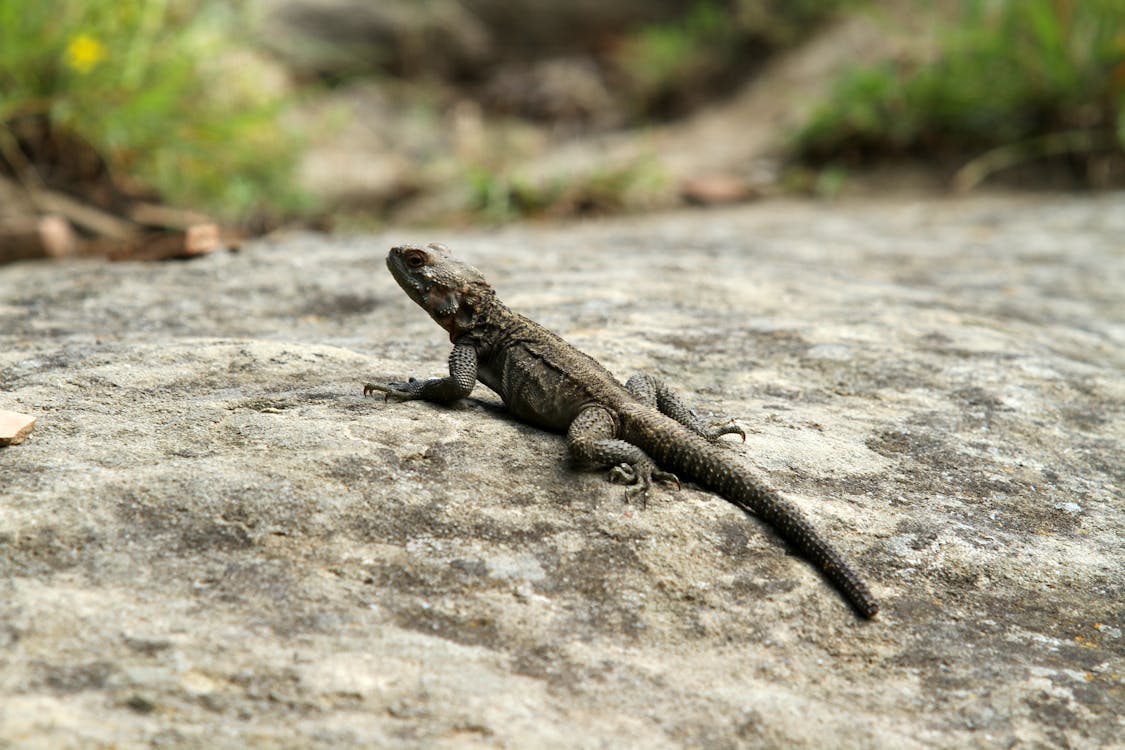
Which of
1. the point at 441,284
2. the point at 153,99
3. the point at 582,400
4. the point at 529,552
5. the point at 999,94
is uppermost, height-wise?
the point at 153,99

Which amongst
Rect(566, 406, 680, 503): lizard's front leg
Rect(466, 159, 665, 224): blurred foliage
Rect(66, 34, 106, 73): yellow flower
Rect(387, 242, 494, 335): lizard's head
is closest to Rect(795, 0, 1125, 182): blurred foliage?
Rect(466, 159, 665, 224): blurred foliage

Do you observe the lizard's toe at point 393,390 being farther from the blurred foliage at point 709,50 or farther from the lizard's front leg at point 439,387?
the blurred foliage at point 709,50

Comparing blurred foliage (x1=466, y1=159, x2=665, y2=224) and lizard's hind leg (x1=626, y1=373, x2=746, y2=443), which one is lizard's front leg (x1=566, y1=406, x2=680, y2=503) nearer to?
lizard's hind leg (x1=626, y1=373, x2=746, y2=443)

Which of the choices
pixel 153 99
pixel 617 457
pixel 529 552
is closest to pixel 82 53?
pixel 153 99

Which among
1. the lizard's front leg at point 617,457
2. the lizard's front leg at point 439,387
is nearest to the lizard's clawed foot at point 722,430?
the lizard's front leg at point 617,457

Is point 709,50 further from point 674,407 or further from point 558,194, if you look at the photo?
point 674,407

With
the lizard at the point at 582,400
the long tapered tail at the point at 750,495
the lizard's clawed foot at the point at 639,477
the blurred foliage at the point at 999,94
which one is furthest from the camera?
the blurred foliage at the point at 999,94
